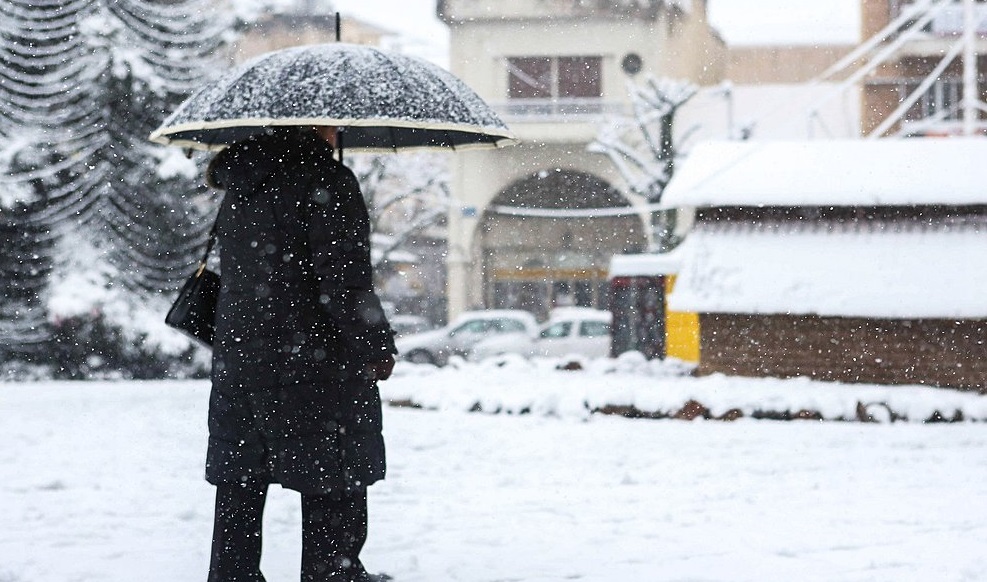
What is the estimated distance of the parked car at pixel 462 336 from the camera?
26.2m

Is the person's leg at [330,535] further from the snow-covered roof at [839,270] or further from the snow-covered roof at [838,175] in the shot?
Result: the snow-covered roof at [838,175]

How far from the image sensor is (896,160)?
15.1m

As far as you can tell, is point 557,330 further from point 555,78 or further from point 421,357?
point 555,78

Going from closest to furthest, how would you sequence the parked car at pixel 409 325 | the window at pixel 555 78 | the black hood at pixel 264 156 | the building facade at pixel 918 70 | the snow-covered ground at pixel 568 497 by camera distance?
the black hood at pixel 264 156, the snow-covered ground at pixel 568 497, the building facade at pixel 918 70, the window at pixel 555 78, the parked car at pixel 409 325

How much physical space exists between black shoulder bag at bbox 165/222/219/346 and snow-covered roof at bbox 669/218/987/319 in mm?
10875

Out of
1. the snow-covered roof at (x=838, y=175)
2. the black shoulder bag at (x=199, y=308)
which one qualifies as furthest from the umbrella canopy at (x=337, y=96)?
the snow-covered roof at (x=838, y=175)

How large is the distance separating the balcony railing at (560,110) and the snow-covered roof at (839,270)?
1807cm

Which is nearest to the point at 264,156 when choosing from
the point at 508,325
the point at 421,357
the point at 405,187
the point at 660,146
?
the point at 421,357

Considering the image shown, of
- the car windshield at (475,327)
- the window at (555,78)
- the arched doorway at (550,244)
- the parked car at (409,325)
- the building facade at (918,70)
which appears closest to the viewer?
the car windshield at (475,327)

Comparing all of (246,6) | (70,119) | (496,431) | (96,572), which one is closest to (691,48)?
(246,6)

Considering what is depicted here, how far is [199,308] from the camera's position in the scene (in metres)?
4.39

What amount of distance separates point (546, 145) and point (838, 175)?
18965mm

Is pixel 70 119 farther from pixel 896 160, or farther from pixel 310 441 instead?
pixel 310 441

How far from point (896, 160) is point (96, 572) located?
1225 cm
